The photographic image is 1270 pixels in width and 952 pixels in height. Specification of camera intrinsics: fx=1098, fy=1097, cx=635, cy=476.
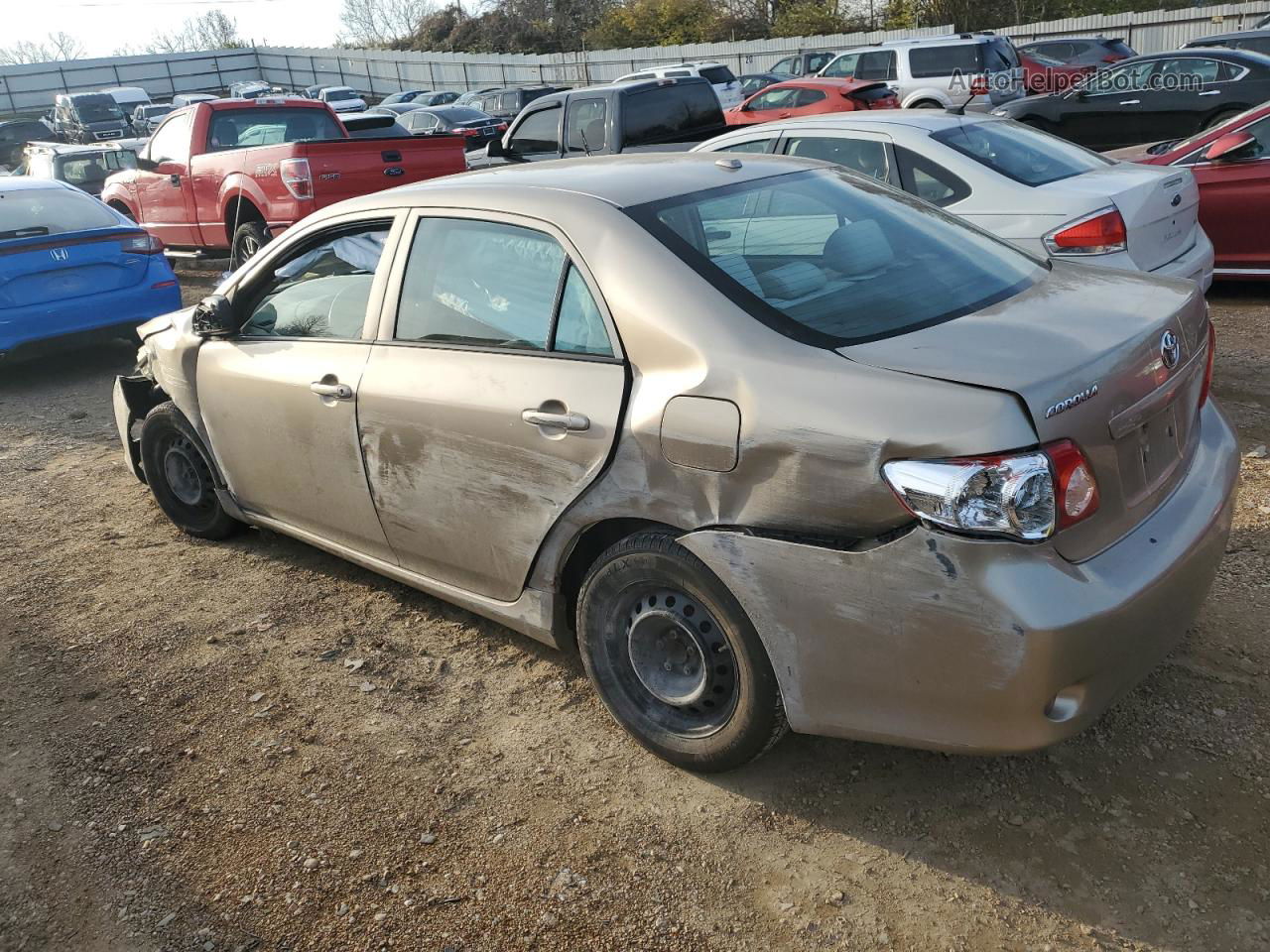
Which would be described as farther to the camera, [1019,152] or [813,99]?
[813,99]

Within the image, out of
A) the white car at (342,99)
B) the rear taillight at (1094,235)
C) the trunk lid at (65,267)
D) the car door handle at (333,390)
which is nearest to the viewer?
the car door handle at (333,390)

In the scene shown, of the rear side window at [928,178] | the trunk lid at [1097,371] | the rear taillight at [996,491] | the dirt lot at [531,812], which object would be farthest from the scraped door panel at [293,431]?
the rear side window at [928,178]

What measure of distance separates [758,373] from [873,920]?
1324 mm

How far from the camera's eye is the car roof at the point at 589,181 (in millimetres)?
3312

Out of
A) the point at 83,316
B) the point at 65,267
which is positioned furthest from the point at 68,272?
the point at 83,316

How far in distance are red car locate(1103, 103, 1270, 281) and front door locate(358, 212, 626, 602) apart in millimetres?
6008

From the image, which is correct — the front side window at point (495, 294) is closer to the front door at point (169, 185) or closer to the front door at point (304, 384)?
the front door at point (304, 384)

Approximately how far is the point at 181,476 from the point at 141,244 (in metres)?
4.39

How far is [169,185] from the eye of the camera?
37.9ft

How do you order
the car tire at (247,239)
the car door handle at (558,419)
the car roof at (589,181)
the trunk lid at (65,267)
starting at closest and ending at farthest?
the car door handle at (558,419), the car roof at (589,181), the trunk lid at (65,267), the car tire at (247,239)

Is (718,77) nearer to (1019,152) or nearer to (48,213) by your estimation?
(48,213)

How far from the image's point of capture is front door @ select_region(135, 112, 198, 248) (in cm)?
1134

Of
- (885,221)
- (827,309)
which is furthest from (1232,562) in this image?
(827,309)

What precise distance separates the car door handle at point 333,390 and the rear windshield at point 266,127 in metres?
8.30
